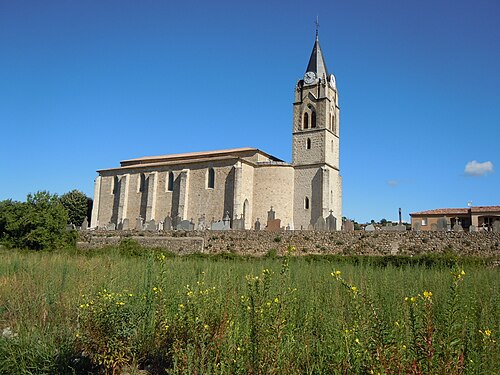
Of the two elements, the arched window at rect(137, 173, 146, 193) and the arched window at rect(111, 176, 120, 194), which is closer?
the arched window at rect(137, 173, 146, 193)

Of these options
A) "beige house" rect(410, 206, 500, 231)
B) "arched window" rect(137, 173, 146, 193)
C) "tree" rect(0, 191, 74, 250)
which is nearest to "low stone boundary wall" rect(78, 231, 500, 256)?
"tree" rect(0, 191, 74, 250)

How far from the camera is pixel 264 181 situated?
34.4 metres

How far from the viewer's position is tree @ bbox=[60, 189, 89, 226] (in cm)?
4825

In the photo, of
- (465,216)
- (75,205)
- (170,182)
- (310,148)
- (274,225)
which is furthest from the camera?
(75,205)

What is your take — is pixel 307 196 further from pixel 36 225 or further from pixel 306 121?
pixel 36 225

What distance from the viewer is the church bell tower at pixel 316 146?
3328 centimetres

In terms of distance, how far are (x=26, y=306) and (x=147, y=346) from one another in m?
2.64

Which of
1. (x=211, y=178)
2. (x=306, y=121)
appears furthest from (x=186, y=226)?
(x=306, y=121)

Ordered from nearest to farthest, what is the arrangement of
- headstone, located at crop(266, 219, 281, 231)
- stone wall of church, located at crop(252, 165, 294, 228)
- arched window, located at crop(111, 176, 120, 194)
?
headstone, located at crop(266, 219, 281, 231)
stone wall of church, located at crop(252, 165, 294, 228)
arched window, located at crop(111, 176, 120, 194)

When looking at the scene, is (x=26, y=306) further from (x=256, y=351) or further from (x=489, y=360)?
(x=489, y=360)

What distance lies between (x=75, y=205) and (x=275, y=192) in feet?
90.0

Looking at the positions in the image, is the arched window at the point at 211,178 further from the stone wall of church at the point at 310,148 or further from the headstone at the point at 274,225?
the headstone at the point at 274,225

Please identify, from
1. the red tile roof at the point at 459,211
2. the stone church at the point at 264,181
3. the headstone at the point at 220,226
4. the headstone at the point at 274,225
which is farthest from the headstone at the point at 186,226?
the red tile roof at the point at 459,211

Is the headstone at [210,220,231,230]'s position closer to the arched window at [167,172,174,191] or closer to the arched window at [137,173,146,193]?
the arched window at [167,172,174,191]
